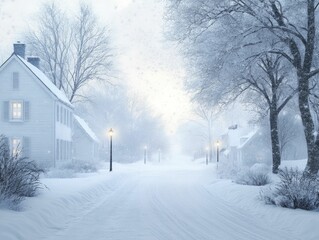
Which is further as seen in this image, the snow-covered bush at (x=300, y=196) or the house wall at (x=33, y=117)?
the house wall at (x=33, y=117)

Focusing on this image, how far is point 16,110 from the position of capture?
119 feet

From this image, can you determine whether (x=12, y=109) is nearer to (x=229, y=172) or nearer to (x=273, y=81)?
(x=229, y=172)

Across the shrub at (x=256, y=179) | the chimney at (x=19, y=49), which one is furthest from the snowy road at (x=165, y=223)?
the chimney at (x=19, y=49)

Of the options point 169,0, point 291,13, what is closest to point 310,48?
point 291,13

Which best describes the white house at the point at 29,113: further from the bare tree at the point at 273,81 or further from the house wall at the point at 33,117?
the bare tree at the point at 273,81

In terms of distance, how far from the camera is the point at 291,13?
1878 centimetres

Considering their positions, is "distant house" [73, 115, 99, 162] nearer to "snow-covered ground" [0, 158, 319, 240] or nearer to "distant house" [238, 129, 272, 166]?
"distant house" [238, 129, 272, 166]

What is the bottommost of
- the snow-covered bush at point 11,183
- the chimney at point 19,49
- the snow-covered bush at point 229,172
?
the snow-covered bush at point 229,172

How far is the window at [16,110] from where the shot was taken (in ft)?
118

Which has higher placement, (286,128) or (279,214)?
(286,128)

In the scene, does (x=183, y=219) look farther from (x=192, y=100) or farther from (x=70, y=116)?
(x=70, y=116)

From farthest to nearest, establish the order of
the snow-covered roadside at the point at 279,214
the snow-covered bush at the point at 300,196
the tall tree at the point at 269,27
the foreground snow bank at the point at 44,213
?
1. the tall tree at the point at 269,27
2. the snow-covered bush at the point at 300,196
3. the snow-covered roadside at the point at 279,214
4. the foreground snow bank at the point at 44,213

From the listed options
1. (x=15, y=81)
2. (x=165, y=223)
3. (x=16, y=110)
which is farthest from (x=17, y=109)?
(x=165, y=223)

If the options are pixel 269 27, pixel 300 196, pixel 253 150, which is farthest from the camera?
pixel 253 150
